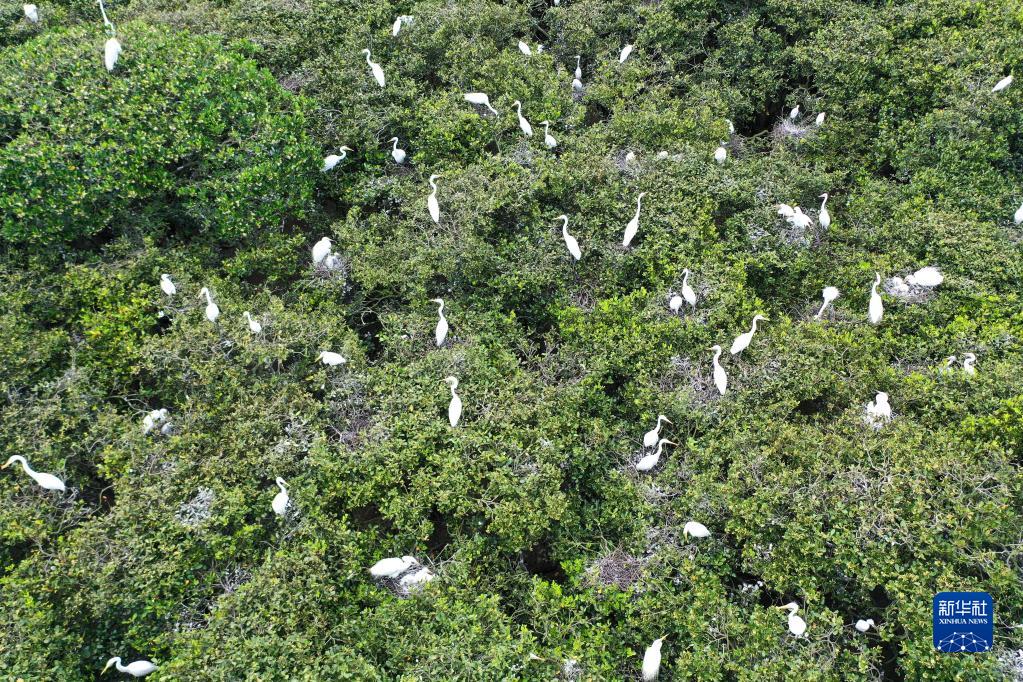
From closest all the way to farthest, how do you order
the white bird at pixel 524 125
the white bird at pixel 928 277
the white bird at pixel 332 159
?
1. the white bird at pixel 928 277
2. the white bird at pixel 332 159
3. the white bird at pixel 524 125

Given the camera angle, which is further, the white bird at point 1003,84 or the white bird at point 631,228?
the white bird at point 1003,84

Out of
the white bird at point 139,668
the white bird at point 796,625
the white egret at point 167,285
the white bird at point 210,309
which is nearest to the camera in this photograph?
the white bird at point 796,625

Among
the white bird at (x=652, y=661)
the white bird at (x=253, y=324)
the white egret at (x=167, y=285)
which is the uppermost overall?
the white egret at (x=167, y=285)

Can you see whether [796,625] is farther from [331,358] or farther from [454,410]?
[331,358]

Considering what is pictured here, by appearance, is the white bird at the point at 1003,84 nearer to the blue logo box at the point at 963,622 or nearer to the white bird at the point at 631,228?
the white bird at the point at 631,228

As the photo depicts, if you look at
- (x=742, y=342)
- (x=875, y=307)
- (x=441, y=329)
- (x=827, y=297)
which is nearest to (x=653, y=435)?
(x=742, y=342)

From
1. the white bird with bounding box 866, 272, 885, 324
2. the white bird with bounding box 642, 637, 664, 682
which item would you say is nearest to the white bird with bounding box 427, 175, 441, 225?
the white bird with bounding box 866, 272, 885, 324

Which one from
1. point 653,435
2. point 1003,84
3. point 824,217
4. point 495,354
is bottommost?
point 653,435

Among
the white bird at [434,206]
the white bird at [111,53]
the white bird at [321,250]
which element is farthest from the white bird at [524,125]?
the white bird at [111,53]
